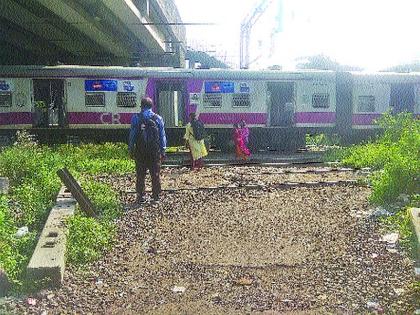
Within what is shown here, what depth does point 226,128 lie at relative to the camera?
18.6 meters

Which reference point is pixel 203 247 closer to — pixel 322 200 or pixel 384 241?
pixel 384 241

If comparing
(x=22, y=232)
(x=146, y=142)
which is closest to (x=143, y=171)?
(x=146, y=142)

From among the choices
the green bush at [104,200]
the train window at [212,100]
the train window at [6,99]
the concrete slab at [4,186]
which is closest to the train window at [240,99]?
the train window at [212,100]

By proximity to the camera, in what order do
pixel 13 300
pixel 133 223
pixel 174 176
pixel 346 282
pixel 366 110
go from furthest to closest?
pixel 366 110
pixel 174 176
pixel 133 223
pixel 346 282
pixel 13 300

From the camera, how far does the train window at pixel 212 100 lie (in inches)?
727

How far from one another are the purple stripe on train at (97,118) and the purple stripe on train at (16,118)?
4.55 ft

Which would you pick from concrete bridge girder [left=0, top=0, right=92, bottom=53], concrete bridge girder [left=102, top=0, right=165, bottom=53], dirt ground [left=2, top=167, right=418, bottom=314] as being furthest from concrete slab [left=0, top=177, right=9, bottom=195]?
concrete bridge girder [left=0, top=0, right=92, bottom=53]

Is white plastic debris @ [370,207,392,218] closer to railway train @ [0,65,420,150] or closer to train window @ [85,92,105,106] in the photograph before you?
railway train @ [0,65,420,150]

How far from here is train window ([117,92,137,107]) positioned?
18.2 meters

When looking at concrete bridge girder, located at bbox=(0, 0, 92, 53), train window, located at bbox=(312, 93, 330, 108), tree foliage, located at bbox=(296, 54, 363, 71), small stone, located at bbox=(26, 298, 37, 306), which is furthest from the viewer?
tree foliage, located at bbox=(296, 54, 363, 71)

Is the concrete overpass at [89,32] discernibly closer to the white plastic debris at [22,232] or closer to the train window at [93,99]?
the train window at [93,99]

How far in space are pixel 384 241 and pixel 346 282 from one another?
133 cm

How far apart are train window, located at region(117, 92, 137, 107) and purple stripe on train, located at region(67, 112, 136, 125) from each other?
14.3 inches

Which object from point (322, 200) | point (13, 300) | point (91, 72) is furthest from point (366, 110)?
point (13, 300)
